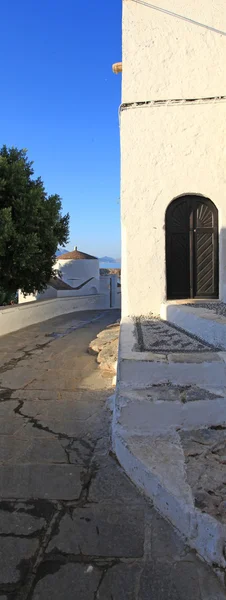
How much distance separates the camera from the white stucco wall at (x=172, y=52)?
751 centimetres

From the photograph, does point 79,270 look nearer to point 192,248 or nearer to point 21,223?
point 21,223

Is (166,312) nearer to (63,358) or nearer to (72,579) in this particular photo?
(63,358)

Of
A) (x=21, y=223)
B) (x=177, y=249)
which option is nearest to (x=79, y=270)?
(x=21, y=223)

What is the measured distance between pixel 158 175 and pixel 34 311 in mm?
7725

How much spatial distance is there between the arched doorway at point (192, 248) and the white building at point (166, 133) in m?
0.03

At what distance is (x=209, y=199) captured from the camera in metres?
7.73

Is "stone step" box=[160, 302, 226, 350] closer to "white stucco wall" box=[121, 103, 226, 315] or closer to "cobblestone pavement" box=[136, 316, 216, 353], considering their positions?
"cobblestone pavement" box=[136, 316, 216, 353]

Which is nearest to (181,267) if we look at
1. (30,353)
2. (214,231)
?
(214,231)

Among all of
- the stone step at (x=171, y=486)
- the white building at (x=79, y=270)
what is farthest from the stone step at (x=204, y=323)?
the white building at (x=79, y=270)

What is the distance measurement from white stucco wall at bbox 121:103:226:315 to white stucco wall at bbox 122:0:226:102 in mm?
348

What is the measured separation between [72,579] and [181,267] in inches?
256

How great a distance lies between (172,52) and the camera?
7.60 metres

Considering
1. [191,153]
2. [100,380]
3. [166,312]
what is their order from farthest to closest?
[191,153]
[166,312]
[100,380]

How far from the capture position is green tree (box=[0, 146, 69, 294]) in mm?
10508
